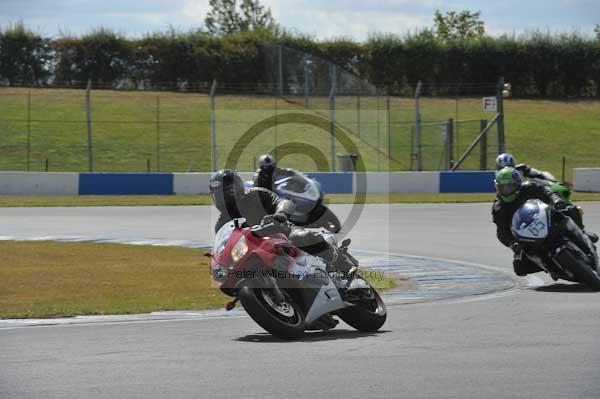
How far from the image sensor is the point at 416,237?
18.0 m

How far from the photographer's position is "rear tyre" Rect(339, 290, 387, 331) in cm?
872

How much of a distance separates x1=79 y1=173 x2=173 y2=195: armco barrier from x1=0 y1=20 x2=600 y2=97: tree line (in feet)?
57.8

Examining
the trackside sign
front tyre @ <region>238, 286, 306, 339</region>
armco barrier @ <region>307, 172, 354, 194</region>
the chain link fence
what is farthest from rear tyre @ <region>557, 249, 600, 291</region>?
the trackside sign

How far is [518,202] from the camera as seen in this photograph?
12305 millimetres

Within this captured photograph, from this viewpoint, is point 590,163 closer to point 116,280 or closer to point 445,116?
point 445,116

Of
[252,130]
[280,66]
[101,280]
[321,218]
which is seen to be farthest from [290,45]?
[101,280]

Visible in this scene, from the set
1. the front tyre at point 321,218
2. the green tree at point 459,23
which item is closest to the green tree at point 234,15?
the green tree at point 459,23

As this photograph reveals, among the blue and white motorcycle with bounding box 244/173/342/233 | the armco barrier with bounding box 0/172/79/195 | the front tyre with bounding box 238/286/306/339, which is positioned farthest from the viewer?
the armco barrier with bounding box 0/172/79/195

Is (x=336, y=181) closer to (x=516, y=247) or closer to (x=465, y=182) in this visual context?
(x=465, y=182)

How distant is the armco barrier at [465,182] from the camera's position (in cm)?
3069

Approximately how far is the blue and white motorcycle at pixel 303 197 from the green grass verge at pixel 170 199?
9907mm

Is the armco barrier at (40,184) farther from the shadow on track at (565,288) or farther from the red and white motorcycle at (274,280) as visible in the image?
the red and white motorcycle at (274,280)

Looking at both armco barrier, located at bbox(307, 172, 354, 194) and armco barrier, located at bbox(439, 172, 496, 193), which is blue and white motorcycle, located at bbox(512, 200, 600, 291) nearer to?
armco barrier, located at bbox(307, 172, 354, 194)

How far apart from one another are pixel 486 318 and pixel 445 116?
36191 mm
